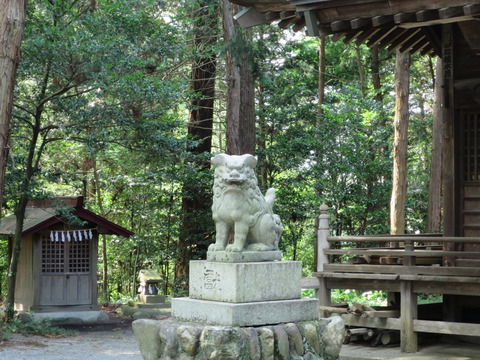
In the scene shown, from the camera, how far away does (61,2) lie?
14562mm

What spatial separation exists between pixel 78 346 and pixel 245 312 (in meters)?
7.11

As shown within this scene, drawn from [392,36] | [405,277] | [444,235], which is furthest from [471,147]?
[405,277]

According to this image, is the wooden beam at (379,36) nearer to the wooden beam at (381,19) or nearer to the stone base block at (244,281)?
the wooden beam at (381,19)

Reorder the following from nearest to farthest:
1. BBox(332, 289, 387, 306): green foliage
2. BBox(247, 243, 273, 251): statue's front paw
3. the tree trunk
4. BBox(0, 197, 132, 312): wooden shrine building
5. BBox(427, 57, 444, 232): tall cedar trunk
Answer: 1. BBox(247, 243, 273, 251): statue's front paw
2. the tree trunk
3. BBox(0, 197, 132, 312): wooden shrine building
4. BBox(332, 289, 387, 306): green foliage
5. BBox(427, 57, 444, 232): tall cedar trunk

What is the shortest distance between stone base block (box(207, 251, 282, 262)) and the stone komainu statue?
0.20ft

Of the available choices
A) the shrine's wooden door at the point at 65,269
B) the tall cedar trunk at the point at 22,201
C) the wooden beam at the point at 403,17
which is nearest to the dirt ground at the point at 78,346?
the tall cedar trunk at the point at 22,201

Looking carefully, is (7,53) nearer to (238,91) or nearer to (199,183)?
(238,91)

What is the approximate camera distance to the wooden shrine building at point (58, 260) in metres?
16.7

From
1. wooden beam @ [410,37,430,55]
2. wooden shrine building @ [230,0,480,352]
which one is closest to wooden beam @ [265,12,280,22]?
wooden shrine building @ [230,0,480,352]

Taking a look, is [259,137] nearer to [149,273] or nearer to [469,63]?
[149,273]

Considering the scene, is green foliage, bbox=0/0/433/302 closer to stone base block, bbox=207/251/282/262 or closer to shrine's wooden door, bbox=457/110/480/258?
shrine's wooden door, bbox=457/110/480/258

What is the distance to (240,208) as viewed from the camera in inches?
288

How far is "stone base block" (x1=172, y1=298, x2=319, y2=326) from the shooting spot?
6848mm

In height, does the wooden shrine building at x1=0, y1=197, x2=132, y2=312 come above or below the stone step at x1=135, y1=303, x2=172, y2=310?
above
